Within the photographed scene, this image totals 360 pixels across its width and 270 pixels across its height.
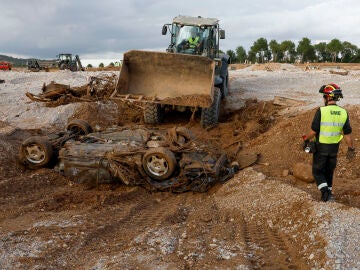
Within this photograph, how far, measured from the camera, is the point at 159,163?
6160 mm

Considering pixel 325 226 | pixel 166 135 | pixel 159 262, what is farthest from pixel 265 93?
pixel 159 262

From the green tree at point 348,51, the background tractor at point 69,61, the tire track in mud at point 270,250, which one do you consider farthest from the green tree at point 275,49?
the tire track in mud at point 270,250

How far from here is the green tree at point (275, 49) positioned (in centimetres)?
5716

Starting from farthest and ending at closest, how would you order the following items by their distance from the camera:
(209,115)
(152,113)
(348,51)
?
(348,51)
(152,113)
(209,115)

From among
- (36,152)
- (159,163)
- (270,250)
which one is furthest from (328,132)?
(36,152)

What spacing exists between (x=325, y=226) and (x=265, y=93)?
1110 centimetres

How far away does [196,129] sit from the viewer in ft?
32.8

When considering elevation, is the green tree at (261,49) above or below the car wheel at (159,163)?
above

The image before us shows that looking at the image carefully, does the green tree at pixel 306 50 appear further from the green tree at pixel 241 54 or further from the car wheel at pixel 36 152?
the car wheel at pixel 36 152

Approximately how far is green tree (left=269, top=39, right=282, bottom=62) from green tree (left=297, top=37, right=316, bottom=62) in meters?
2.92

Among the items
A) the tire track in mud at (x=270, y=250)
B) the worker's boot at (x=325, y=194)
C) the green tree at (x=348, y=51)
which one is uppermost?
the green tree at (x=348, y=51)

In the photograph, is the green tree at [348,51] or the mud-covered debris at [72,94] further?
the green tree at [348,51]

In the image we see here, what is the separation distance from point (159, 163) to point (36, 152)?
2488mm

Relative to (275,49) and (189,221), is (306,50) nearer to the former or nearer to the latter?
(275,49)
